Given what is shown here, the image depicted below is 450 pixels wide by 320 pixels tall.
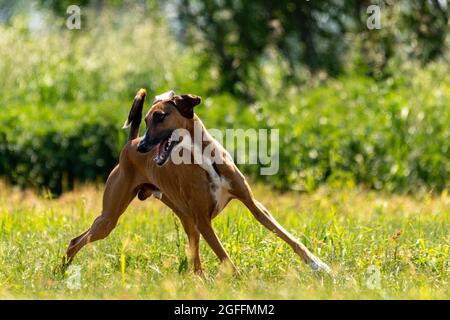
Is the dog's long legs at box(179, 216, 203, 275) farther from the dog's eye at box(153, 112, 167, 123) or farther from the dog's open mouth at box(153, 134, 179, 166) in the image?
the dog's eye at box(153, 112, 167, 123)

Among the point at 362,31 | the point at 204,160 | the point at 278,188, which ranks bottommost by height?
the point at 278,188

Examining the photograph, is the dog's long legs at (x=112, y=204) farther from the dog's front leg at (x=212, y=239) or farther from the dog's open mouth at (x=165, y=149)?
the dog's front leg at (x=212, y=239)

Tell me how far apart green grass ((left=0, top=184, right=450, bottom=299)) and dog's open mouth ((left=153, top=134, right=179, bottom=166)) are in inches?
24.8

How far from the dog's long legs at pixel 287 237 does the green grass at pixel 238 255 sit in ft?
0.25

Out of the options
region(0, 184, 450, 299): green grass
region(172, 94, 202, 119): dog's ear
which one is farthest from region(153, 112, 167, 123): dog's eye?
region(0, 184, 450, 299): green grass

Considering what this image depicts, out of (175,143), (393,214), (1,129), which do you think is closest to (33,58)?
(1,129)

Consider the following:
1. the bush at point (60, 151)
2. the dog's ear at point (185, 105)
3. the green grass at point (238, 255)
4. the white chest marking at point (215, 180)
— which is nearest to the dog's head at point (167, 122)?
the dog's ear at point (185, 105)

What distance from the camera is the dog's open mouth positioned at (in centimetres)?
713

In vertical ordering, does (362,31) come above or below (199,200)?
above

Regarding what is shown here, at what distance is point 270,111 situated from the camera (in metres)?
14.3

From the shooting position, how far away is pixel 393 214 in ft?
33.6
